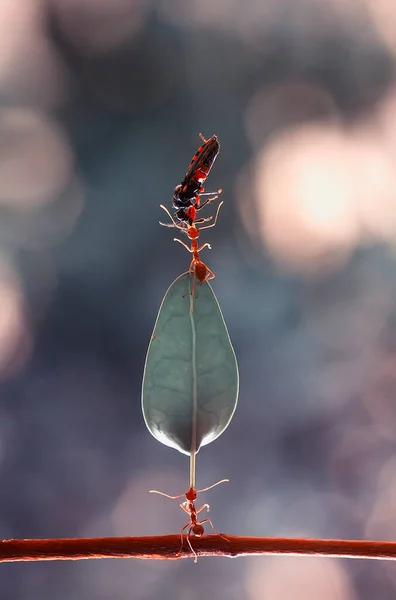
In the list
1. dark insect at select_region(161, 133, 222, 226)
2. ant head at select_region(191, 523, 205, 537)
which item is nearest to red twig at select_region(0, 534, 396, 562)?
ant head at select_region(191, 523, 205, 537)

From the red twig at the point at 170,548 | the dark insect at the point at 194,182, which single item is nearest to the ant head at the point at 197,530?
the red twig at the point at 170,548

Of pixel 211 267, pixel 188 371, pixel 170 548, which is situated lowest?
pixel 170 548

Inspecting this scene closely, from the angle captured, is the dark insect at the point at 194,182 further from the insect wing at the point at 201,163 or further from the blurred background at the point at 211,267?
the blurred background at the point at 211,267

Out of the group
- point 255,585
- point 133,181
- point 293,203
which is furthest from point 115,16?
point 255,585

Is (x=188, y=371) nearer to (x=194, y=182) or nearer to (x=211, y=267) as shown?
(x=194, y=182)

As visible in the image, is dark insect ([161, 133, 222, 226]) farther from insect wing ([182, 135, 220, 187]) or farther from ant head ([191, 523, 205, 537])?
ant head ([191, 523, 205, 537])

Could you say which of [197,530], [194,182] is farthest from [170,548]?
[194,182]
